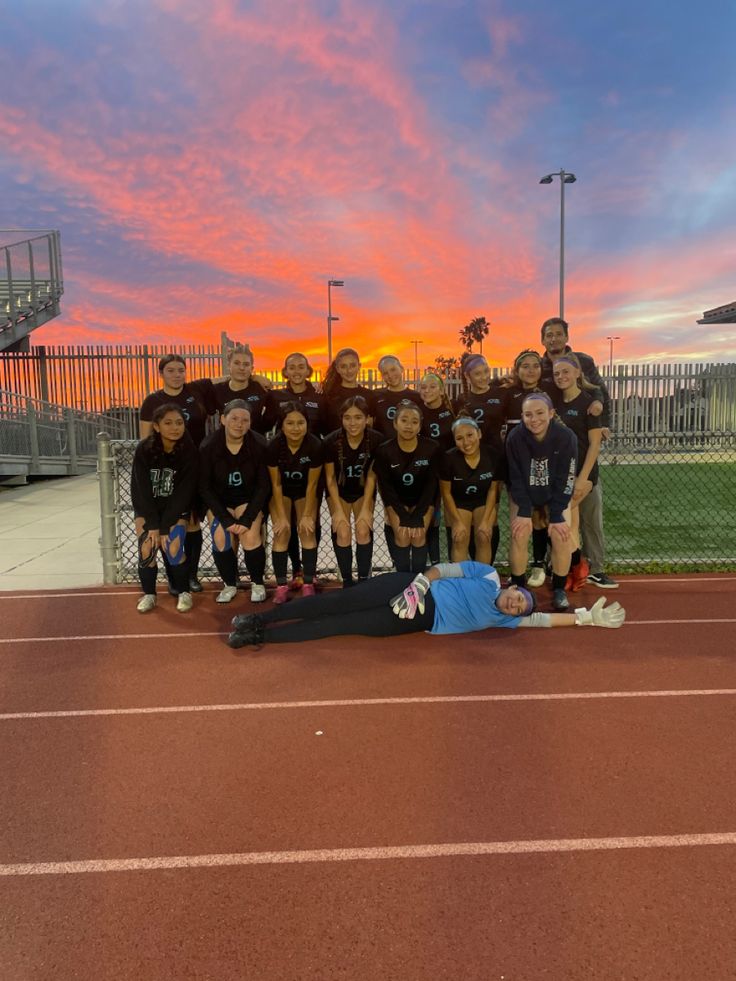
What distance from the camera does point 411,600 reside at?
4641 millimetres

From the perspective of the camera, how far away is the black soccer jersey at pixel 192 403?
5.86 meters

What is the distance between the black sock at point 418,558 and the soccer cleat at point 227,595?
1641 millimetres

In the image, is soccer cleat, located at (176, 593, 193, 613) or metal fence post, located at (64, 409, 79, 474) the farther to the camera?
metal fence post, located at (64, 409, 79, 474)

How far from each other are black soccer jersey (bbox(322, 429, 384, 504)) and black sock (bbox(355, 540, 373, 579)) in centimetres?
47

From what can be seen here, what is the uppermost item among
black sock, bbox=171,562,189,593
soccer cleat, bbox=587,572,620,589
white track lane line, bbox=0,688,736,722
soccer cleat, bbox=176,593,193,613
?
black sock, bbox=171,562,189,593

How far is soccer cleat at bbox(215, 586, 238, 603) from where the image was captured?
5790 millimetres

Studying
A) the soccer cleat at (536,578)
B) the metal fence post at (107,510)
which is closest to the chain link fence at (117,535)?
the metal fence post at (107,510)

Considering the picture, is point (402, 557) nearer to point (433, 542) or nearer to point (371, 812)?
point (433, 542)

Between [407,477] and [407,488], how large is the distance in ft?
0.34

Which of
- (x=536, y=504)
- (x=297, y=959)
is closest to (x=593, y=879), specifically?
(x=297, y=959)

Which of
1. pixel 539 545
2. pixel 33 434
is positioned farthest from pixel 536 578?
pixel 33 434

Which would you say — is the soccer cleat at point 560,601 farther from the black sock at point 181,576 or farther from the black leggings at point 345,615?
the black sock at point 181,576

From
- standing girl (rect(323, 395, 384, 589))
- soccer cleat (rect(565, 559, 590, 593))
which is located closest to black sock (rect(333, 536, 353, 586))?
standing girl (rect(323, 395, 384, 589))

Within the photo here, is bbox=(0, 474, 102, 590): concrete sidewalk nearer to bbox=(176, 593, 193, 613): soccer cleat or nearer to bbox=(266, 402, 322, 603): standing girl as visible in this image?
bbox=(176, 593, 193, 613): soccer cleat
